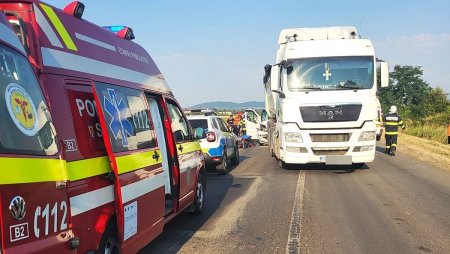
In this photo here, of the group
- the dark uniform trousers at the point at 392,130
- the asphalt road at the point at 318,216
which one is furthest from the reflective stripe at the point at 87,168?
the dark uniform trousers at the point at 392,130

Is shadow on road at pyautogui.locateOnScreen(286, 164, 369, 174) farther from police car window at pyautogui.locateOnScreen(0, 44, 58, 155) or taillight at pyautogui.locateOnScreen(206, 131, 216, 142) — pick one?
police car window at pyautogui.locateOnScreen(0, 44, 58, 155)

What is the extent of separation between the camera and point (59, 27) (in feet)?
13.2

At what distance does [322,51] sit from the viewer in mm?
12797

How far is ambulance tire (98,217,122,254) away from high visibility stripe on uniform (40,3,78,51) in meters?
1.57

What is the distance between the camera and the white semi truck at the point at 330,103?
40.9ft

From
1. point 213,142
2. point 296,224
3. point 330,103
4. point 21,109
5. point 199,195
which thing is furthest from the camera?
point 213,142

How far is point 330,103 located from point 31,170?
10339 mm

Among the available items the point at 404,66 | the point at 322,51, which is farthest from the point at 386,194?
the point at 404,66

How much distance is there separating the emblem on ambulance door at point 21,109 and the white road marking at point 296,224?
11.8 feet

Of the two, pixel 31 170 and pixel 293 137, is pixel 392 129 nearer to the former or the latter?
pixel 293 137

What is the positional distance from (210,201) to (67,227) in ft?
19.1

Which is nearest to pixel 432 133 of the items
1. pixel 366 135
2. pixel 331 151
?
pixel 366 135

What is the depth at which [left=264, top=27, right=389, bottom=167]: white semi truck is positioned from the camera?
40.9 ft

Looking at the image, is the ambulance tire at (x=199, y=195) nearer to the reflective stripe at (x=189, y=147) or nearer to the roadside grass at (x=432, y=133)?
the reflective stripe at (x=189, y=147)
